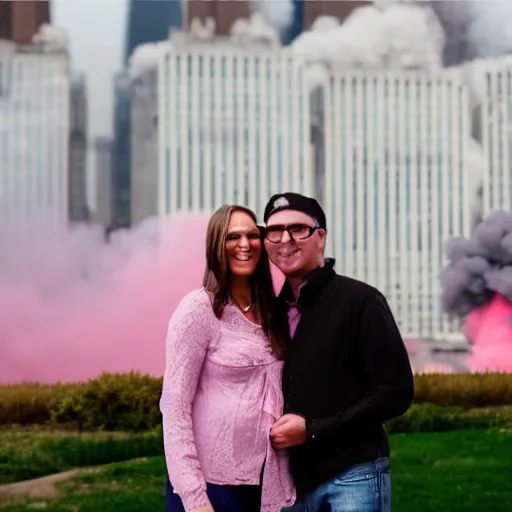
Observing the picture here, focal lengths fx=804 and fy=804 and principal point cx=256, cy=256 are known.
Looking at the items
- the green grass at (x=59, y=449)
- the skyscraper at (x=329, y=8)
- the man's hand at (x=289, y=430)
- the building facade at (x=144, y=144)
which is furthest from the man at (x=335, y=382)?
the skyscraper at (x=329, y=8)

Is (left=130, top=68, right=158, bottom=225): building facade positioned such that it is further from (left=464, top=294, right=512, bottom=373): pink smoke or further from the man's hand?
the man's hand

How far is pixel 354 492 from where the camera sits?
139 cm

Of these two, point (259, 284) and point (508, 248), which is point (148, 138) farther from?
point (259, 284)

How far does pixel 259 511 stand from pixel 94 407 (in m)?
2.53

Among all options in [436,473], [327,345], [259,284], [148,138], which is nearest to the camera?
[327,345]

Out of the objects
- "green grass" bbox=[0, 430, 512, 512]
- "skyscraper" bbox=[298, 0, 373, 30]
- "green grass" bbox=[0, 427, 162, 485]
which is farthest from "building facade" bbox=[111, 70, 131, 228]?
"green grass" bbox=[0, 430, 512, 512]

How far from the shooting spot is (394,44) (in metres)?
4.15

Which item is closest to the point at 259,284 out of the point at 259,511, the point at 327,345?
the point at 327,345

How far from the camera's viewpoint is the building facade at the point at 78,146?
12.9ft

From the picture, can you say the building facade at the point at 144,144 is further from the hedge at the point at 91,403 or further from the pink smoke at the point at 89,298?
the hedge at the point at 91,403

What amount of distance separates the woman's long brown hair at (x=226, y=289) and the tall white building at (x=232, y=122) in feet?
8.40

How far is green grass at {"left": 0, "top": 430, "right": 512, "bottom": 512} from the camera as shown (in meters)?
3.40

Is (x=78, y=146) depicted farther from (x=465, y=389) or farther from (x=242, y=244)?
(x=242, y=244)

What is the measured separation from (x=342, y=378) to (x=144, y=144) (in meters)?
2.79
